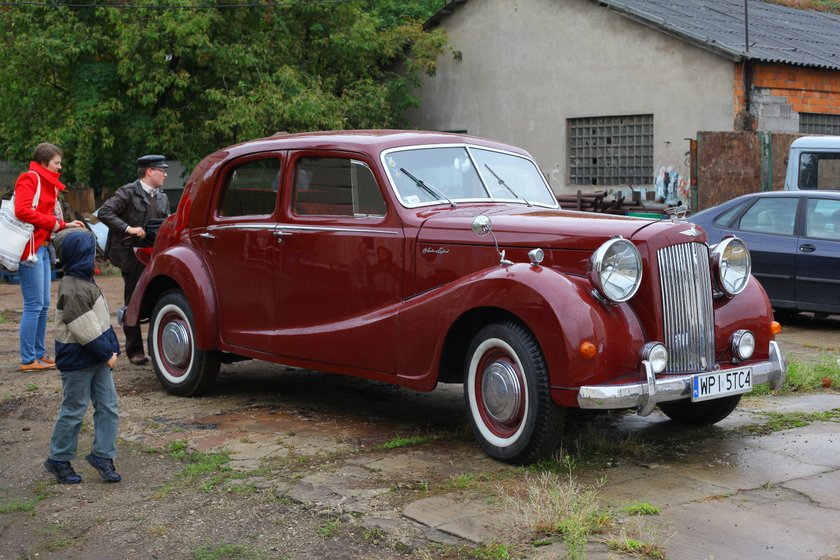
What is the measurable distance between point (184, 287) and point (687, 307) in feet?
12.3

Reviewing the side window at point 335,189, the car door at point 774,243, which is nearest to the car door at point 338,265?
the side window at point 335,189

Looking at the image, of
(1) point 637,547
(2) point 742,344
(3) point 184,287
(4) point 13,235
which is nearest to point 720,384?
(2) point 742,344

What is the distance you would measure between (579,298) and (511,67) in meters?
16.6

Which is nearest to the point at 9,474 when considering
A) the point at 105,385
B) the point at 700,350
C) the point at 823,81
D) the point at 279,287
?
the point at 105,385

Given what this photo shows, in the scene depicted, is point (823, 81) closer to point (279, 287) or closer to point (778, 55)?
point (778, 55)

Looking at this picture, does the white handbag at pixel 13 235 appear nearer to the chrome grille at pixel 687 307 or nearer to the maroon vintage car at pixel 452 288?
the maroon vintage car at pixel 452 288

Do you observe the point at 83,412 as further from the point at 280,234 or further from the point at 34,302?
the point at 34,302

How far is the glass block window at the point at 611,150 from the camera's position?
19203 millimetres

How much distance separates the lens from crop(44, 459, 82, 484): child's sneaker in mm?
5645

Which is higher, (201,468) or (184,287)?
(184,287)

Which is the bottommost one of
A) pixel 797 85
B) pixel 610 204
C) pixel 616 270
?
pixel 616 270

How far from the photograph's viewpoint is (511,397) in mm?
5602

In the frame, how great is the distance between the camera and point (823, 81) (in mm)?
19297

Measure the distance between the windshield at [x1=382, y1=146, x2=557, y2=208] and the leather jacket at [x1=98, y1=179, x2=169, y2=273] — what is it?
3158 millimetres
